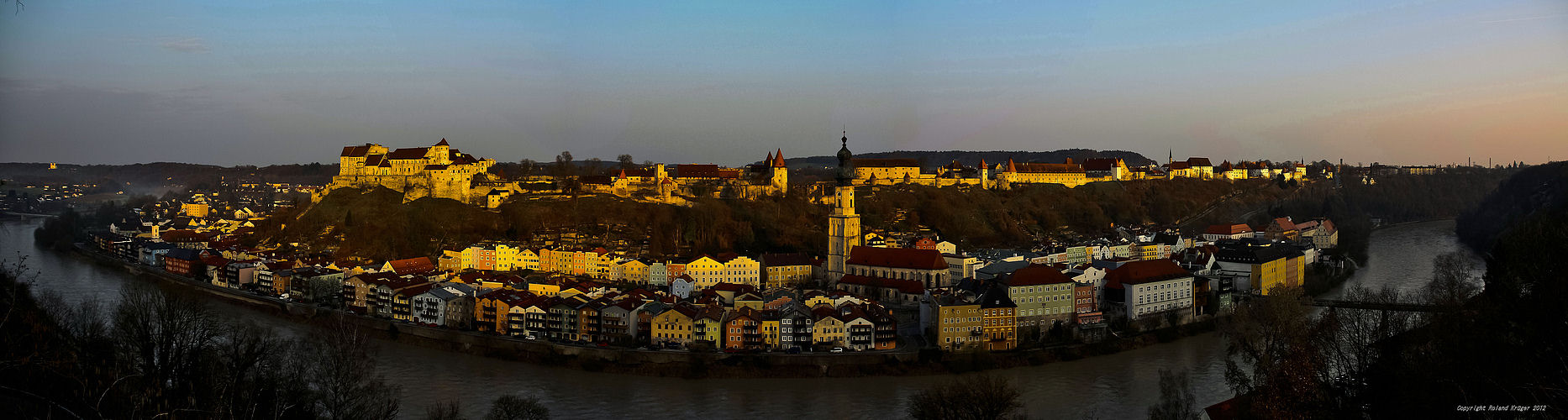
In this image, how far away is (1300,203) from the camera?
110ft

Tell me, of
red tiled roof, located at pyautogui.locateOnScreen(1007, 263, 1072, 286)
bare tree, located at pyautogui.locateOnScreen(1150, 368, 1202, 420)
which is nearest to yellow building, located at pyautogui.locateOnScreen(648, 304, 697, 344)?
red tiled roof, located at pyautogui.locateOnScreen(1007, 263, 1072, 286)

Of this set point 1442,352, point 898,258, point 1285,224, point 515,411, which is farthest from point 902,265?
point 1285,224

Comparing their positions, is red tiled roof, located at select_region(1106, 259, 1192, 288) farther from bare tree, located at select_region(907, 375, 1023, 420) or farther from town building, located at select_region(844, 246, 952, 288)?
bare tree, located at select_region(907, 375, 1023, 420)

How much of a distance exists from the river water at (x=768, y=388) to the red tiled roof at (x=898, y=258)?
191 inches

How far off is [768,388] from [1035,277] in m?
4.60

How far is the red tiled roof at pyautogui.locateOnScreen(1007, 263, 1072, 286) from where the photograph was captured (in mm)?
13461

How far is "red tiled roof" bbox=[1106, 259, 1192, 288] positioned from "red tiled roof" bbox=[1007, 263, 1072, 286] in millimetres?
1228

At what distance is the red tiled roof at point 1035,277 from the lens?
1346cm

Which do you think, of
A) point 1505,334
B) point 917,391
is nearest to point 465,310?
point 917,391

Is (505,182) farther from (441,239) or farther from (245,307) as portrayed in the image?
(245,307)

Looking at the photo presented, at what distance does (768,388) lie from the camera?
425 inches

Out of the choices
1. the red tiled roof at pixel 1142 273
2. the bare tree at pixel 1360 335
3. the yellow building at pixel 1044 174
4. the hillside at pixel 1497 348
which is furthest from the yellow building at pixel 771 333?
the yellow building at pixel 1044 174

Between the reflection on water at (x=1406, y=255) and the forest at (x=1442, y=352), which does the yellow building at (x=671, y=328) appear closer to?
the forest at (x=1442, y=352)

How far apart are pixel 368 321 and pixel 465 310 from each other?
1580mm
